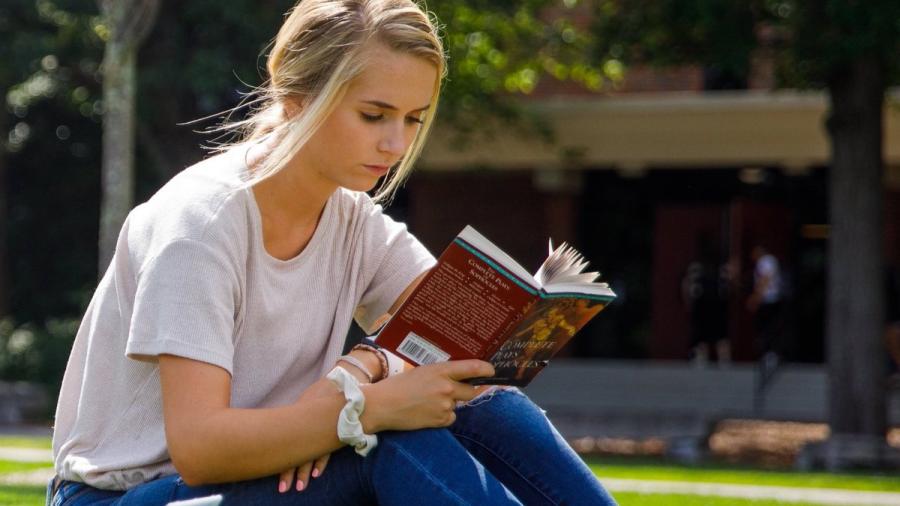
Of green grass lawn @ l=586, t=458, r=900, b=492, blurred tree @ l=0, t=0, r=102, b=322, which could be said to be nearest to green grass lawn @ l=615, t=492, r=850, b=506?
green grass lawn @ l=586, t=458, r=900, b=492

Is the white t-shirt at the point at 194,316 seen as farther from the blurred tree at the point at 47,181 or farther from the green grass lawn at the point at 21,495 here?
the blurred tree at the point at 47,181

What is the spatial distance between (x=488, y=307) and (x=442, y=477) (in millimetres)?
351

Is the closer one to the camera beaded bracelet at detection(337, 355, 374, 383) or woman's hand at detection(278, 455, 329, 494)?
woman's hand at detection(278, 455, 329, 494)

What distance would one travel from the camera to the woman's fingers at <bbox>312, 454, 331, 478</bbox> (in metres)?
2.61

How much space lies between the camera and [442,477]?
2.55 meters

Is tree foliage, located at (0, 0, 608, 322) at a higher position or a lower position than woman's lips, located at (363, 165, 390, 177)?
higher

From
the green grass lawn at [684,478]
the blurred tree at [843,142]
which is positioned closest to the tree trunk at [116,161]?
the green grass lawn at [684,478]

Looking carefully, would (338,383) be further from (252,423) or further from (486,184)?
(486,184)

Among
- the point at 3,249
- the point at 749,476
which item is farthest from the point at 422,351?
the point at 3,249

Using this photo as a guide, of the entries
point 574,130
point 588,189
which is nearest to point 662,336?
point 588,189

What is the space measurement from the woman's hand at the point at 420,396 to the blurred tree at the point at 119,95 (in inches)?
344

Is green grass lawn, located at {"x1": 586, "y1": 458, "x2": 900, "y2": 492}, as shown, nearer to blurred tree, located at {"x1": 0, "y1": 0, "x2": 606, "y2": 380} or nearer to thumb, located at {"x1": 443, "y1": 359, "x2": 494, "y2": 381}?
blurred tree, located at {"x1": 0, "y1": 0, "x2": 606, "y2": 380}

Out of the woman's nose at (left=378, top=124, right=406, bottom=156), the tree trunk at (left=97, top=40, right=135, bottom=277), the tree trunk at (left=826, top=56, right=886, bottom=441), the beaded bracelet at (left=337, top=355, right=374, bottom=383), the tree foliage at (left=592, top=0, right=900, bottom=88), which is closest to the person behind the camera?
the woman's nose at (left=378, top=124, right=406, bottom=156)

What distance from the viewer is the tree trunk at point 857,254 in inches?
479
